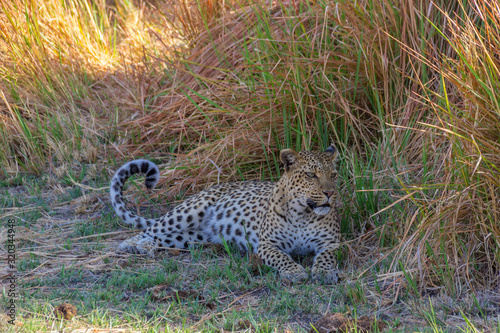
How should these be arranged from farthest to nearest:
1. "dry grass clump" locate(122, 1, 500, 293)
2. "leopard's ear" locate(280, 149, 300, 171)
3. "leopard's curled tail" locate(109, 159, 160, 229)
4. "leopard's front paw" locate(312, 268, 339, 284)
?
"leopard's curled tail" locate(109, 159, 160, 229) → "leopard's ear" locate(280, 149, 300, 171) → "leopard's front paw" locate(312, 268, 339, 284) → "dry grass clump" locate(122, 1, 500, 293)

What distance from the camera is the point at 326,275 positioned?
4.27 metres

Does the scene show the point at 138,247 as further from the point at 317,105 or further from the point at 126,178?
the point at 317,105

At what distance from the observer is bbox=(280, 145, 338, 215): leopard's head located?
465 centimetres

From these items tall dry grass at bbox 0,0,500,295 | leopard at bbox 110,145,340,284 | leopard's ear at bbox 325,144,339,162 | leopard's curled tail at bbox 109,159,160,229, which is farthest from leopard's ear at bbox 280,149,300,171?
leopard's curled tail at bbox 109,159,160,229

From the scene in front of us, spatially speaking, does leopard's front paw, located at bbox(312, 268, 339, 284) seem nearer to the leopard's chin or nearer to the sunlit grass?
the sunlit grass

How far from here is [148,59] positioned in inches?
328

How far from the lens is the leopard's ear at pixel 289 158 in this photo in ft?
15.7

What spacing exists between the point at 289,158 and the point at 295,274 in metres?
0.96

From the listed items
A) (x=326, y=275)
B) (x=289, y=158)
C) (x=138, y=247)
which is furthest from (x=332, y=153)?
(x=138, y=247)

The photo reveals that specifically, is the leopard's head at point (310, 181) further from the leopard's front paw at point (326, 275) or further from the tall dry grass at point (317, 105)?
the leopard's front paw at point (326, 275)

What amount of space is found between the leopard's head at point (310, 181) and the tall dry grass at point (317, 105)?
274mm

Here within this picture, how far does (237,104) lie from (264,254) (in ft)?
5.77

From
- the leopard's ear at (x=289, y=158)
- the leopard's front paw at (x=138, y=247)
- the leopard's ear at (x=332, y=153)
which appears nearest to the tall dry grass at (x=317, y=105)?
the leopard's ear at (x=332, y=153)

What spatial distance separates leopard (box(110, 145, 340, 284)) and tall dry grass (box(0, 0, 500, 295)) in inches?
12.0
